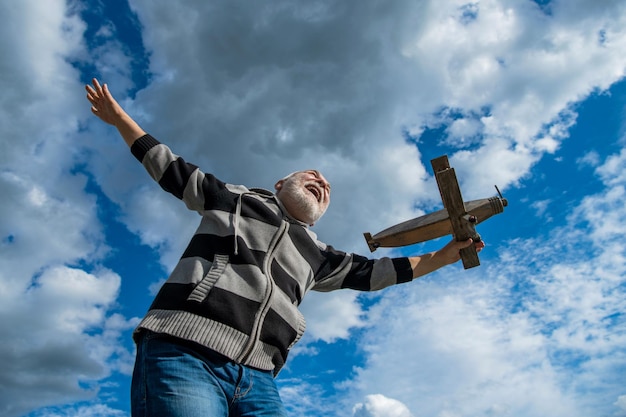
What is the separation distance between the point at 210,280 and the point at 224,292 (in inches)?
4.8

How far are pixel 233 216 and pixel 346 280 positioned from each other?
136cm

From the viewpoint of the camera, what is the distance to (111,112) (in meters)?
3.92

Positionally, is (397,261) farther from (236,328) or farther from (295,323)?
(236,328)

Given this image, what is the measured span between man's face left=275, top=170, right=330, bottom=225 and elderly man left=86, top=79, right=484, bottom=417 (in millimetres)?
12

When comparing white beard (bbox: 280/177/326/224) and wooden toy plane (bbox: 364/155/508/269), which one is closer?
white beard (bbox: 280/177/326/224)

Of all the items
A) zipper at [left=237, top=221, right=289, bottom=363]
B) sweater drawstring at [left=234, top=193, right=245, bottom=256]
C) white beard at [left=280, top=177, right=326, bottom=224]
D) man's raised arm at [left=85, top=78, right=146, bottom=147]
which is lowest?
zipper at [left=237, top=221, right=289, bottom=363]

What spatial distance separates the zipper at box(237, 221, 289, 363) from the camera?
3123 millimetres

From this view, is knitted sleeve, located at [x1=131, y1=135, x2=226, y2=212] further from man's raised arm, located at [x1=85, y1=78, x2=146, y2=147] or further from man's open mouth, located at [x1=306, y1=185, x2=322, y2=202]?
man's open mouth, located at [x1=306, y1=185, x2=322, y2=202]

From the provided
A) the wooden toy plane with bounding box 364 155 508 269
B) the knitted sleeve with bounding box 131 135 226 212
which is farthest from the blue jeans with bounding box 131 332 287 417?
the wooden toy plane with bounding box 364 155 508 269

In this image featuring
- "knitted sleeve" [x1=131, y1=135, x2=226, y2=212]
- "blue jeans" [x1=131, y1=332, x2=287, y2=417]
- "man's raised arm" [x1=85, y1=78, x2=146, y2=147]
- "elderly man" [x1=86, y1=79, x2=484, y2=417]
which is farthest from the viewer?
"man's raised arm" [x1=85, y1=78, x2=146, y2=147]

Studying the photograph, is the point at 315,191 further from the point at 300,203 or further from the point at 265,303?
the point at 265,303

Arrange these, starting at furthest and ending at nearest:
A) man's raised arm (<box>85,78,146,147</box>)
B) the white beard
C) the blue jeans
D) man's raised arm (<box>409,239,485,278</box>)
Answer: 1. man's raised arm (<box>409,239,485,278</box>)
2. the white beard
3. man's raised arm (<box>85,78,146,147</box>)
4. the blue jeans

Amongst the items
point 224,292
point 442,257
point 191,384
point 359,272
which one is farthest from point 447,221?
point 191,384

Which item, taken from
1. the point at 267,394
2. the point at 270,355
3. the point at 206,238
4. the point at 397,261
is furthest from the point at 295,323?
the point at 397,261
